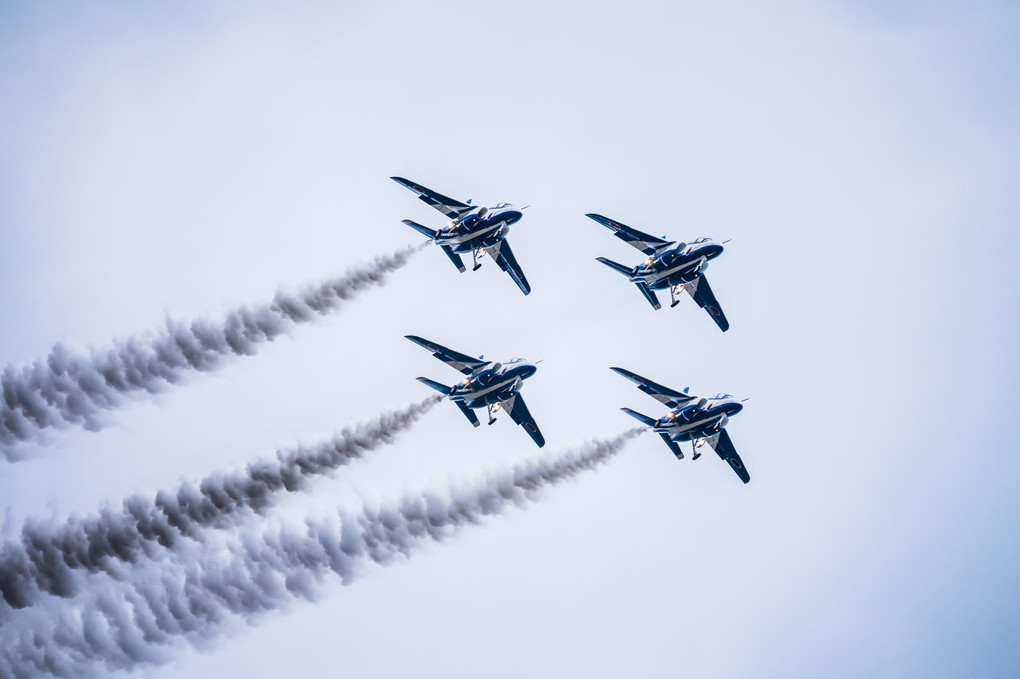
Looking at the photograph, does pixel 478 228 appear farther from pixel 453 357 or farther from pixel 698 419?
pixel 698 419

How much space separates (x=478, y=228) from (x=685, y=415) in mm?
19234

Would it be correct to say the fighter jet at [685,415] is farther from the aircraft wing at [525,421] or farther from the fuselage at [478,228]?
the fuselage at [478,228]

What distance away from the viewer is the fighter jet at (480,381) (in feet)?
271

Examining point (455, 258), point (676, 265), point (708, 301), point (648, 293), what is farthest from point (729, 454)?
point (455, 258)

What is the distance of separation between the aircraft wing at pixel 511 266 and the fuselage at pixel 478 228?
3.71 meters

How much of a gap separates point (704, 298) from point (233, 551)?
39.8 meters

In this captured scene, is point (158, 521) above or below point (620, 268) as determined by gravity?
below

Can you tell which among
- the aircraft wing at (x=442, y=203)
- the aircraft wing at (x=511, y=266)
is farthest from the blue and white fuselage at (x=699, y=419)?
the aircraft wing at (x=442, y=203)

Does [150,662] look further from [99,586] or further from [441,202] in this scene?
[441,202]

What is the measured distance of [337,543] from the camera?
81.6 metres

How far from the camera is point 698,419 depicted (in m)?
86.6

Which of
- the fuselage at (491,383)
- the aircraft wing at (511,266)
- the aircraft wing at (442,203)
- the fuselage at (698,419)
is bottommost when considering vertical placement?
the fuselage at (698,419)

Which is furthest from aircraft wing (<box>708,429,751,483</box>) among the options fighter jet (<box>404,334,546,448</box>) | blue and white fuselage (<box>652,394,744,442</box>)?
fighter jet (<box>404,334,546,448</box>)

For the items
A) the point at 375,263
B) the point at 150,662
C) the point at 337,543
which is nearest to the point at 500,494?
the point at 337,543
